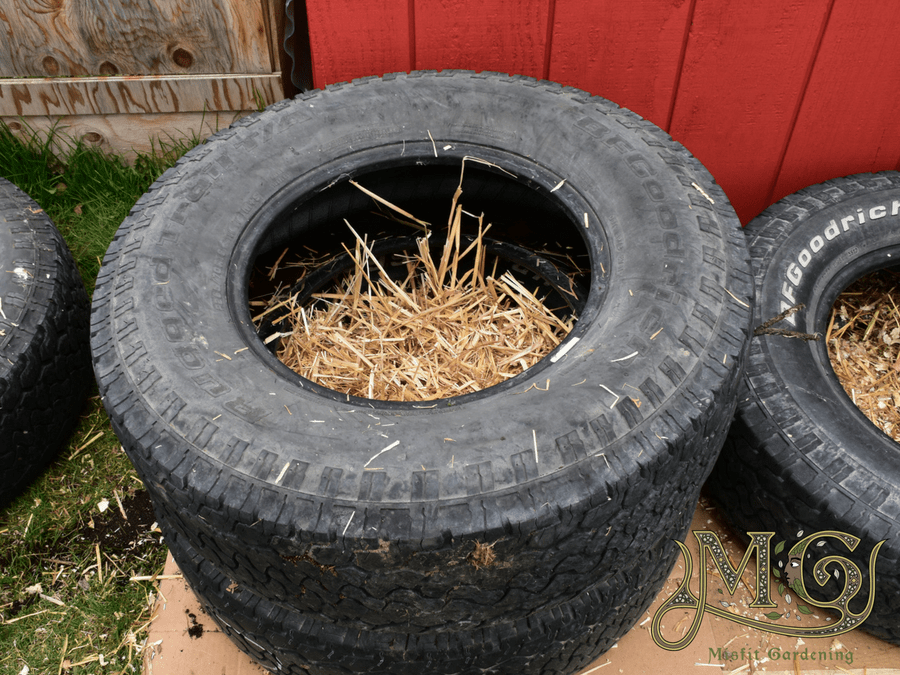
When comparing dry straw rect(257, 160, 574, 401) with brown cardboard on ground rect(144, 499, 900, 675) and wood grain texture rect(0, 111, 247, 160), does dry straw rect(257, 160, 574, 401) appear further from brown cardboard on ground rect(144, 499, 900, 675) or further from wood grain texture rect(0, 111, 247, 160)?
wood grain texture rect(0, 111, 247, 160)

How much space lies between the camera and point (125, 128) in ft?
8.87

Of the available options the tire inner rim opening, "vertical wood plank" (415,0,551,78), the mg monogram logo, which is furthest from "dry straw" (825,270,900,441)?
"vertical wood plank" (415,0,551,78)

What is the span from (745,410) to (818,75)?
3.89 feet

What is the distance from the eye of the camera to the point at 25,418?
1.97 meters

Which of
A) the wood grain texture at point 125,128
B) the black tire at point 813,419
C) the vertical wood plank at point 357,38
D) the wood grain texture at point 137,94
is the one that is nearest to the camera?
the black tire at point 813,419

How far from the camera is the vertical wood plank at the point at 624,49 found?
203 cm

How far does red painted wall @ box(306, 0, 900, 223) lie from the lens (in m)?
2.04

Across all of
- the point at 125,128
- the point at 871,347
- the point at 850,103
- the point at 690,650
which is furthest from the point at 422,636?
the point at 125,128

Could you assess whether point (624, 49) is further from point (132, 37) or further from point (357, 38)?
point (132, 37)

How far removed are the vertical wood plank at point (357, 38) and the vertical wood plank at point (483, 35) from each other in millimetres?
55

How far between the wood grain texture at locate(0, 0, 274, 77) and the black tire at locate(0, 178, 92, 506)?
61cm

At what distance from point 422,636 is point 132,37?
2225 millimetres

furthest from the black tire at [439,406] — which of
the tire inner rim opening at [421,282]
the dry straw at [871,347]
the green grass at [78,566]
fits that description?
the dry straw at [871,347]

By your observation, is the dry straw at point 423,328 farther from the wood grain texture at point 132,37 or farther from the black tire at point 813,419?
the wood grain texture at point 132,37
